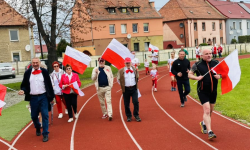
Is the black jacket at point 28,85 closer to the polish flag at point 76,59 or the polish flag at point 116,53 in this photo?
the polish flag at point 116,53

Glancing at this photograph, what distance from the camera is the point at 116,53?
32.1 ft

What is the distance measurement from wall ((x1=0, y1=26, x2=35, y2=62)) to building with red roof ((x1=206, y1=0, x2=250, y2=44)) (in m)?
38.0

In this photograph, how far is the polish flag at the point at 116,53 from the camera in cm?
975

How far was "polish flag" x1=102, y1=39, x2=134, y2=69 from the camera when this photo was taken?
9.75 meters

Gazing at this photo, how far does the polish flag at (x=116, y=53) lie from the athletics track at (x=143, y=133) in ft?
6.01

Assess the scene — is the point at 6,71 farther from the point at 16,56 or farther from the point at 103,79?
the point at 103,79

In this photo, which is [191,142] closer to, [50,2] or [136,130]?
[136,130]

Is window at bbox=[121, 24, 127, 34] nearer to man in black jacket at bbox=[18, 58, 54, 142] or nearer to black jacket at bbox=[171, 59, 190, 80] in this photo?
black jacket at bbox=[171, 59, 190, 80]

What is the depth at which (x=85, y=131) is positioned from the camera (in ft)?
26.9

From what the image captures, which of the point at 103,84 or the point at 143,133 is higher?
the point at 103,84

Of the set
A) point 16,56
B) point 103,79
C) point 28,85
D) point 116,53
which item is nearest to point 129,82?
point 103,79

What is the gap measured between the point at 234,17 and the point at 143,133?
194 ft

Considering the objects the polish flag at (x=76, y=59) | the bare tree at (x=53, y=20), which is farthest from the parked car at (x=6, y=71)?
the polish flag at (x=76, y=59)

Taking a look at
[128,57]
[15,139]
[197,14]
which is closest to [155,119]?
[128,57]
